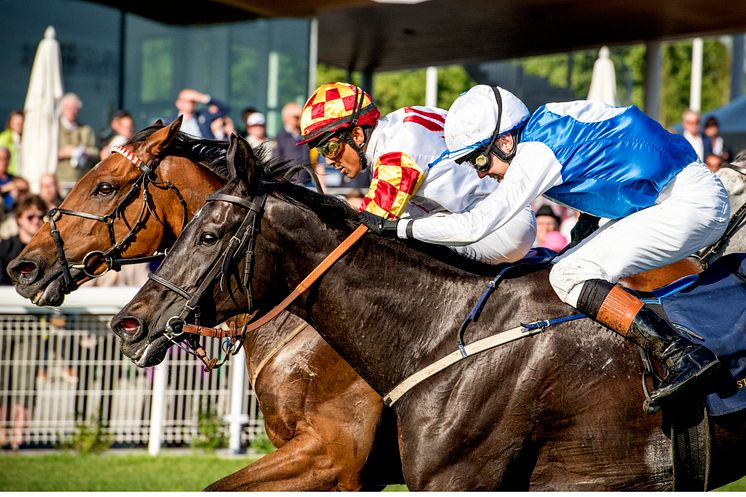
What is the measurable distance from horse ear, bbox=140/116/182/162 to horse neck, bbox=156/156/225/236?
0.06m

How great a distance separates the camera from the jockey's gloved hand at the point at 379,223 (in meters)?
3.65

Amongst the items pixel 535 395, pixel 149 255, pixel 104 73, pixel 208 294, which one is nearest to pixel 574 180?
pixel 535 395

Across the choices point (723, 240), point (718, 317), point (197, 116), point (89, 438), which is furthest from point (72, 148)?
point (718, 317)

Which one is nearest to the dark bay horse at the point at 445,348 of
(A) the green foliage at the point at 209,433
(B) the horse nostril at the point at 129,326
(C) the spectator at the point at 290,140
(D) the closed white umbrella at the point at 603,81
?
(B) the horse nostril at the point at 129,326

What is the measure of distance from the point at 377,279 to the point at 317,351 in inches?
33.4

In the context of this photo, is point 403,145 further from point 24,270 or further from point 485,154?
point 24,270

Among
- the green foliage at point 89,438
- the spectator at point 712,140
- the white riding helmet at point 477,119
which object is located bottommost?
the green foliage at point 89,438

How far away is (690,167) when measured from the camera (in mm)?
3715

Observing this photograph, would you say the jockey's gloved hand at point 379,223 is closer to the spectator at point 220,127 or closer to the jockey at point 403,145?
the jockey at point 403,145

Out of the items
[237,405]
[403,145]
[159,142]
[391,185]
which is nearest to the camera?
[391,185]

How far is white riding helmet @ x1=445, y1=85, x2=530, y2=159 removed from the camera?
365cm

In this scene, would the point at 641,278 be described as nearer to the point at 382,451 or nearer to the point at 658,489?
the point at 658,489

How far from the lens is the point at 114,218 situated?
187 inches

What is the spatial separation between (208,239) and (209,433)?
356cm
